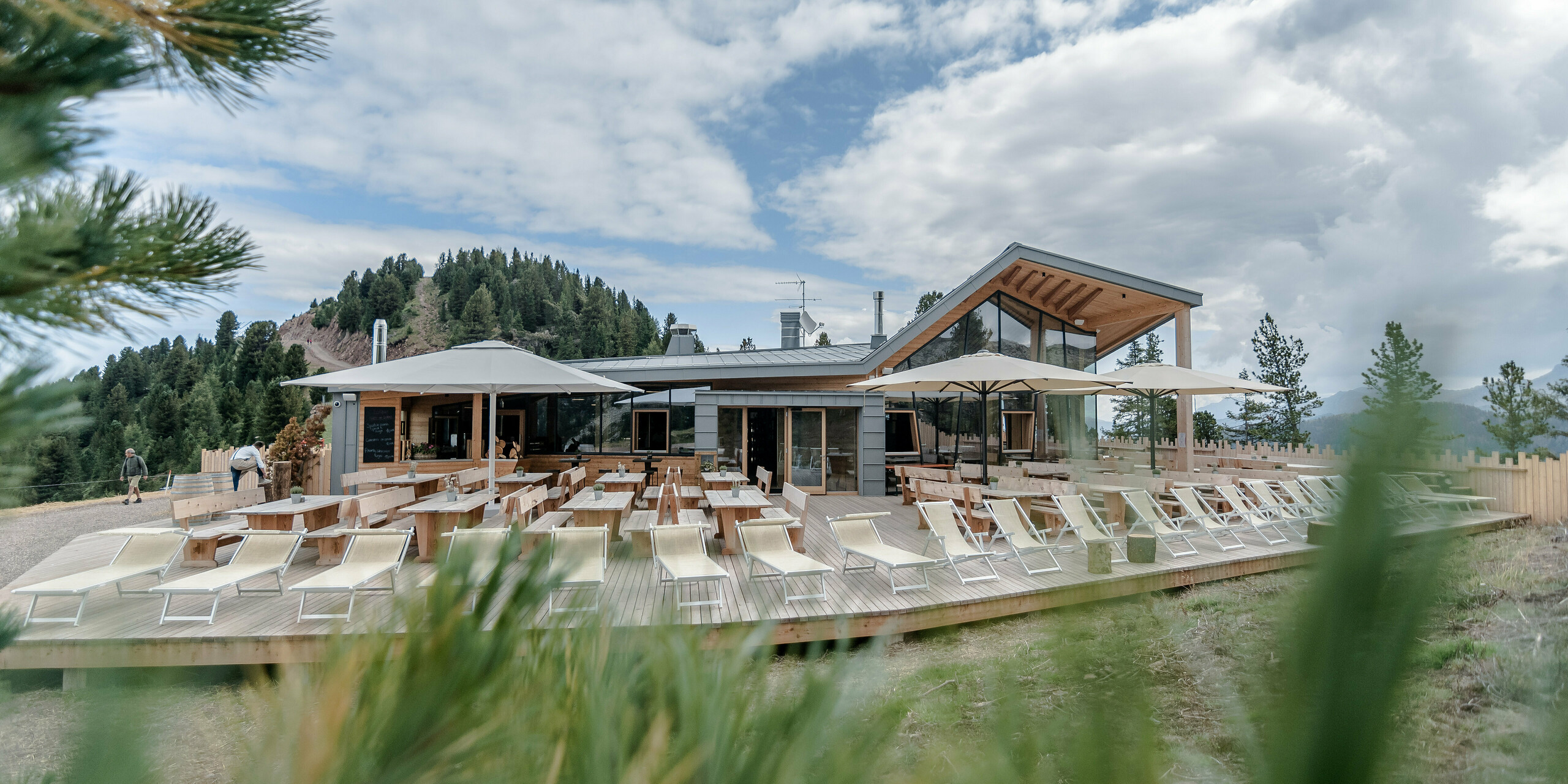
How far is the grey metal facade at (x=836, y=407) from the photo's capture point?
15.0m

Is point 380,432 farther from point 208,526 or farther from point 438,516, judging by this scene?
point 438,516

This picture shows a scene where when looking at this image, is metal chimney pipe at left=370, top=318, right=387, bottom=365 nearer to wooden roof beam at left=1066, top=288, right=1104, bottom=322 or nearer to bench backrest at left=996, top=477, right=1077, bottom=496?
bench backrest at left=996, top=477, right=1077, bottom=496

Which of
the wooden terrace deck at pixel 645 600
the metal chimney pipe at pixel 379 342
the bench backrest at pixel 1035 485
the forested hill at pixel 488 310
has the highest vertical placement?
the forested hill at pixel 488 310

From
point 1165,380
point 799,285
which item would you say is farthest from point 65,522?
point 799,285

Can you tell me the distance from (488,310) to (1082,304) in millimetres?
69357

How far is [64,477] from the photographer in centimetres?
128

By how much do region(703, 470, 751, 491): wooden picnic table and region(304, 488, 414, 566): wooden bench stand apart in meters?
4.26

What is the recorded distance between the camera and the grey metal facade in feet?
49.1

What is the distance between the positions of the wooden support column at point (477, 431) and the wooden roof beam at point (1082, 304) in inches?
535

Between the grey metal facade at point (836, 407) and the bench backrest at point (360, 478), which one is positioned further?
the grey metal facade at point (836, 407)

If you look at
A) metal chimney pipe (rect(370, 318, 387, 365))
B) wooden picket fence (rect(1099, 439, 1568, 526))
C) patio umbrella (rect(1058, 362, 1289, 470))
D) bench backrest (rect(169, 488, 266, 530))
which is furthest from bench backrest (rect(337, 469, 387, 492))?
wooden picket fence (rect(1099, 439, 1568, 526))

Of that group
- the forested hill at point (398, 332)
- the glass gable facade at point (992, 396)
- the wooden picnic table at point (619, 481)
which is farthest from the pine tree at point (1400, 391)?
the forested hill at point (398, 332)

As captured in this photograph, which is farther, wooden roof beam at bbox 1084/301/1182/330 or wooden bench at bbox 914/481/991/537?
wooden roof beam at bbox 1084/301/1182/330

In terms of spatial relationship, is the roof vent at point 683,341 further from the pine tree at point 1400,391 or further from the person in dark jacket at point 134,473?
the pine tree at point 1400,391
